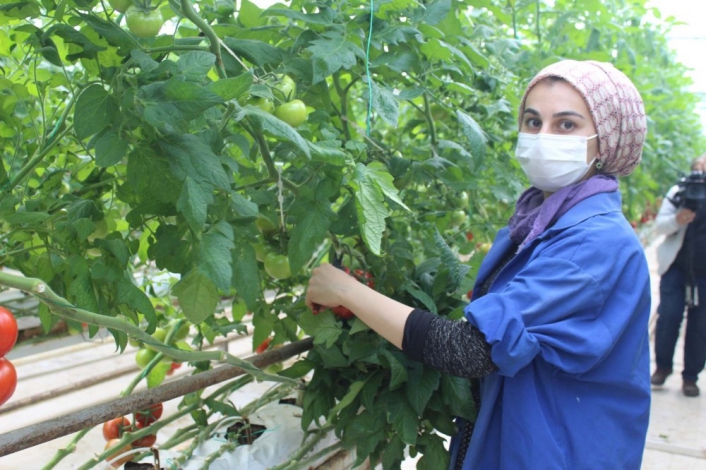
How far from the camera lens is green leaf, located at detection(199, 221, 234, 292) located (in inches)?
36.0

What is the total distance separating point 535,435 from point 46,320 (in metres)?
0.95

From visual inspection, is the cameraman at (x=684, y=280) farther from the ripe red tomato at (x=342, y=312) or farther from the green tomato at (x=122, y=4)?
the green tomato at (x=122, y=4)

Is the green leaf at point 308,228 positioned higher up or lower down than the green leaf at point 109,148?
lower down

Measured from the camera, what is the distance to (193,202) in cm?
89

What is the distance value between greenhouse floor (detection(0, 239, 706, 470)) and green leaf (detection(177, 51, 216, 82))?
150 cm

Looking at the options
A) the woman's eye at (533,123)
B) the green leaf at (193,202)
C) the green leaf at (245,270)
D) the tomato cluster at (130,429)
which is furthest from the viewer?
the tomato cluster at (130,429)

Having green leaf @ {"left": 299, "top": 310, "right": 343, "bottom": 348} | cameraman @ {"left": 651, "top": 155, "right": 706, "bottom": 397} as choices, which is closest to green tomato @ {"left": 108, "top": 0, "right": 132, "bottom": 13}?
green leaf @ {"left": 299, "top": 310, "right": 343, "bottom": 348}

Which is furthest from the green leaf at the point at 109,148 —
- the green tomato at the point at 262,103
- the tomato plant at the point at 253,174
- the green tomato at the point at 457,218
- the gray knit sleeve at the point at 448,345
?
the green tomato at the point at 457,218

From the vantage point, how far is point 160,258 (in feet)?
3.71

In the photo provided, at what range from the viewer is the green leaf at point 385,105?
1.16 m

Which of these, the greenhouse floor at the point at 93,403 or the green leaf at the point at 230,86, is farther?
the greenhouse floor at the point at 93,403

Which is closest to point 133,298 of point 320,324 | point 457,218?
point 320,324

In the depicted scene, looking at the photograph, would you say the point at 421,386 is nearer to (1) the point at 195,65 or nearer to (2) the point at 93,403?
(1) the point at 195,65

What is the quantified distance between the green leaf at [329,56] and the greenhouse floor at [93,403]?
4.81ft
